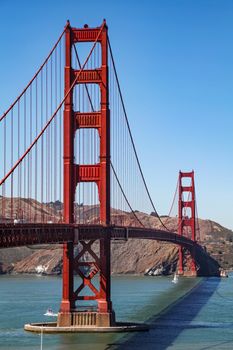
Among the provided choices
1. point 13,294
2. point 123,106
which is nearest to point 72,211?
point 123,106

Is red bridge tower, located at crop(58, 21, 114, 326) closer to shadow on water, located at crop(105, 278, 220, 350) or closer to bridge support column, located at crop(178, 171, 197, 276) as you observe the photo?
shadow on water, located at crop(105, 278, 220, 350)

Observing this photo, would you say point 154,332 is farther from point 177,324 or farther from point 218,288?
point 218,288

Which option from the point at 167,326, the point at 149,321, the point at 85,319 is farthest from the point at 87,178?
the point at 149,321

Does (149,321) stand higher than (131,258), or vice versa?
(131,258)

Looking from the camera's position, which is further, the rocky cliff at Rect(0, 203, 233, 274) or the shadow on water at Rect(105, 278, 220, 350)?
the rocky cliff at Rect(0, 203, 233, 274)

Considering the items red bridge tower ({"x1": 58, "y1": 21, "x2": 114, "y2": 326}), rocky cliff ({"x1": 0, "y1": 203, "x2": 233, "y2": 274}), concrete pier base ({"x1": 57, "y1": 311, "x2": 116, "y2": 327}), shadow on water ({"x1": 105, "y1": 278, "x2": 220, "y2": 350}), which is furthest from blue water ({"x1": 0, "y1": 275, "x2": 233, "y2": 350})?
rocky cliff ({"x1": 0, "y1": 203, "x2": 233, "y2": 274})

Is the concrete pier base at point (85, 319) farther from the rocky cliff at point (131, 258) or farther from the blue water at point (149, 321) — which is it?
the rocky cliff at point (131, 258)

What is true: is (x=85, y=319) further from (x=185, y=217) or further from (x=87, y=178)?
(x=185, y=217)

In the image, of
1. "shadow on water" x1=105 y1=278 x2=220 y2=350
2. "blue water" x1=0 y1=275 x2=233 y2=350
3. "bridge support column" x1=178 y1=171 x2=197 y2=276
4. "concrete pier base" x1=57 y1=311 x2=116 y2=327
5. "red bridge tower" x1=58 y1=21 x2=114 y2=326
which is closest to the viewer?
"shadow on water" x1=105 y1=278 x2=220 y2=350
